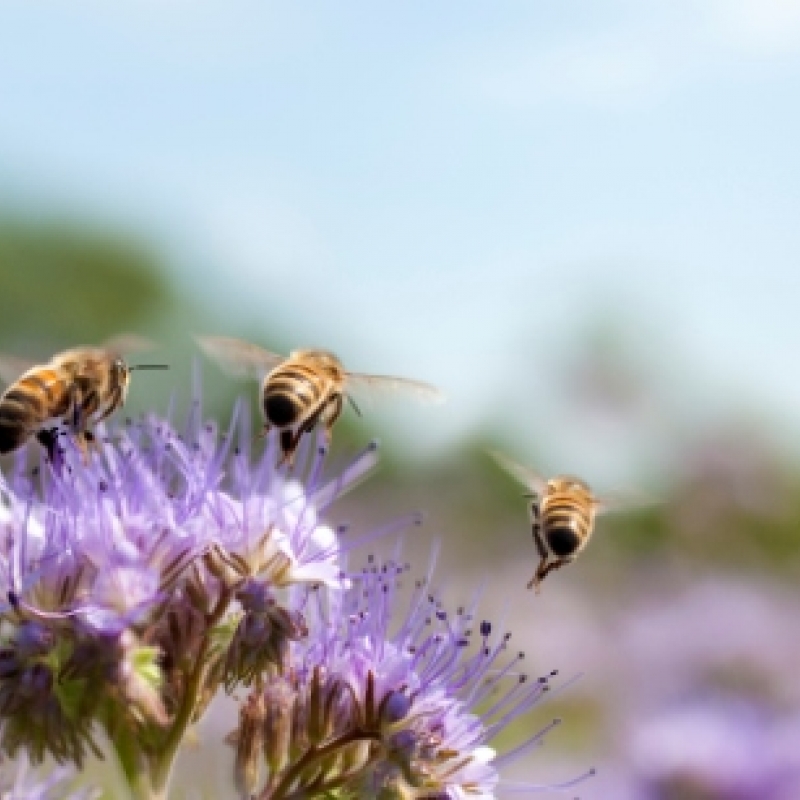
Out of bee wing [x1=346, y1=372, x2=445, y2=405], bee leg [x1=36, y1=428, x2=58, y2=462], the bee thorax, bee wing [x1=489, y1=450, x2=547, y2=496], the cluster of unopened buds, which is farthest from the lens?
bee wing [x1=489, y1=450, x2=547, y2=496]

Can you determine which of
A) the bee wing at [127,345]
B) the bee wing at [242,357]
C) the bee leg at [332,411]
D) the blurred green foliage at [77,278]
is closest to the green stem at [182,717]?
the bee wing at [127,345]

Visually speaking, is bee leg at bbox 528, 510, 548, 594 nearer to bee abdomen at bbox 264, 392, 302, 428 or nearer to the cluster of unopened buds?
bee abdomen at bbox 264, 392, 302, 428

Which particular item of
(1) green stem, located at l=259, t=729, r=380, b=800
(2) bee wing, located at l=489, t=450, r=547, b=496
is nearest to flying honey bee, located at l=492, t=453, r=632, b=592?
(2) bee wing, located at l=489, t=450, r=547, b=496

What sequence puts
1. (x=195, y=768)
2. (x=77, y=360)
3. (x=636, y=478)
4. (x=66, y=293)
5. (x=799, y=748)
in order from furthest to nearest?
(x=66, y=293), (x=636, y=478), (x=799, y=748), (x=195, y=768), (x=77, y=360)

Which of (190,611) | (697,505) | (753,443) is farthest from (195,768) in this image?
(753,443)

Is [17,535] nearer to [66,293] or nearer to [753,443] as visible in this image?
[753,443]

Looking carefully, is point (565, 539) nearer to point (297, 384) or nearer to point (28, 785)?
point (297, 384)

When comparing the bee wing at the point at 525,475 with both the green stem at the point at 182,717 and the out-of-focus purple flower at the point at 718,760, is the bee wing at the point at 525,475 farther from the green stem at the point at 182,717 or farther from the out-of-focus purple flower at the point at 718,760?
the green stem at the point at 182,717
